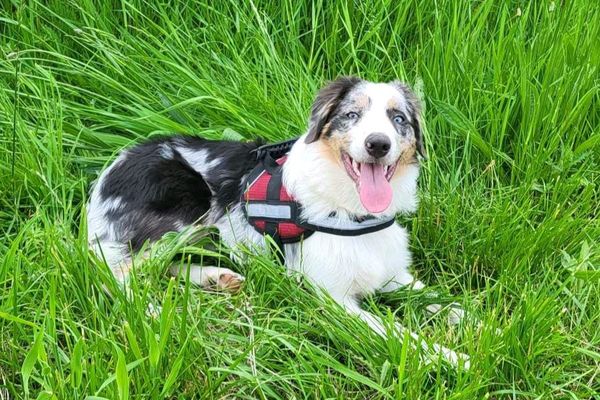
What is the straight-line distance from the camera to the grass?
263 cm

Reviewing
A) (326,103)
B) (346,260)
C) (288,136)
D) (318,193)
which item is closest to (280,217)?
(318,193)

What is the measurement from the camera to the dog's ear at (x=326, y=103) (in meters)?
3.18

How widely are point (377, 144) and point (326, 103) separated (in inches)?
14.0

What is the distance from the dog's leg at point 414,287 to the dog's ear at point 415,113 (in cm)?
51

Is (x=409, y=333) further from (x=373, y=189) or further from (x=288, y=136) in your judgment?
(x=288, y=136)

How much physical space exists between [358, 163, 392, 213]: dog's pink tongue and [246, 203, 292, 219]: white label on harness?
34 centimetres

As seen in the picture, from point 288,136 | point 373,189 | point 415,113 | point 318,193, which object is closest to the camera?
point 373,189

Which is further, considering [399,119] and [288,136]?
[288,136]

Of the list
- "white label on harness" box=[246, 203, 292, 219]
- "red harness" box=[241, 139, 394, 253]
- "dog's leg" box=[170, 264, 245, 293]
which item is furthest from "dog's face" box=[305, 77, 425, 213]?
"dog's leg" box=[170, 264, 245, 293]

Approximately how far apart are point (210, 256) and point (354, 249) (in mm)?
642

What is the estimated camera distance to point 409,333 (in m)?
2.60

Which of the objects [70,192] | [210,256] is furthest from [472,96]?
[70,192]

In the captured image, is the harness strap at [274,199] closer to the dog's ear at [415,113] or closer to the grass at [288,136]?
the grass at [288,136]

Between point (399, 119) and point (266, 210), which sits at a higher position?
point (399, 119)
